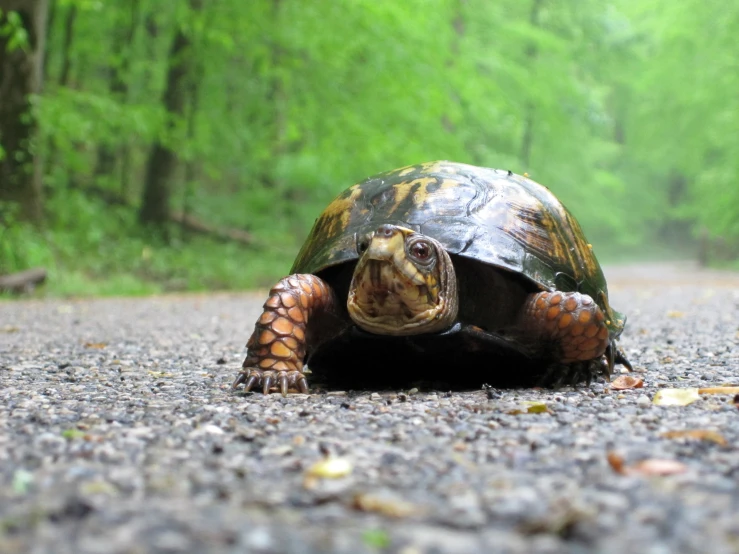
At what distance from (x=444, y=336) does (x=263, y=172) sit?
39.6 feet

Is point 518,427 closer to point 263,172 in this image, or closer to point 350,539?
point 350,539

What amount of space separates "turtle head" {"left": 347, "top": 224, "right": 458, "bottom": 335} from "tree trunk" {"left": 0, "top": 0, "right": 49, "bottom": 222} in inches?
281

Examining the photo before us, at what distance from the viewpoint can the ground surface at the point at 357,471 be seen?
3.62 ft

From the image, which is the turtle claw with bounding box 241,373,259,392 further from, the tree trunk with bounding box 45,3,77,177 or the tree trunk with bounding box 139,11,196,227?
the tree trunk with bounding box 139,11,196,227

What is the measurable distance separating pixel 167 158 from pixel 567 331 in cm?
1135

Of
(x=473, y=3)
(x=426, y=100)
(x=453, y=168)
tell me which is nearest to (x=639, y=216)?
(x=473, y=3)

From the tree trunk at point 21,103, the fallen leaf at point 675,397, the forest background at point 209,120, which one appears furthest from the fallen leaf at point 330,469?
the tree trunk at point 21,103

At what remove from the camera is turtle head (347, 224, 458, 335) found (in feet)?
7.79

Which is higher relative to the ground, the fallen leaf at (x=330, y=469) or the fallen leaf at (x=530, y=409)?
the fallen leaf at (x=530, y=409)

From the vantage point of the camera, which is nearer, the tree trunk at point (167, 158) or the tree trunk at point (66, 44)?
the tree trunk at point (66, 44)

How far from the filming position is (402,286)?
2414 millimetres

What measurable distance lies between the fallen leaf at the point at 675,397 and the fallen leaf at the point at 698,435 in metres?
0.48

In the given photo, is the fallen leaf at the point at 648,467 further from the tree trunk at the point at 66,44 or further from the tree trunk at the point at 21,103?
the tree trunk at the point at 66,44

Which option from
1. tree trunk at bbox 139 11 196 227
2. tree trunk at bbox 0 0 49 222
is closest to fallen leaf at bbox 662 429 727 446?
tree trunk at bbox 0 0 49 222
